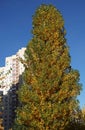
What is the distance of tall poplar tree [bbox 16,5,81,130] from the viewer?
25.1 metres

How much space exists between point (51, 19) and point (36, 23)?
4.86 ft

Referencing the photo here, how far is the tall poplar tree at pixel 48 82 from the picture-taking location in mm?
25109

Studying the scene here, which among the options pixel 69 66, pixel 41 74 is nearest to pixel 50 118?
pixel 41 74

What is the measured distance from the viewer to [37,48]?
1104 inches

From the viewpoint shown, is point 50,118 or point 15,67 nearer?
point 50,118

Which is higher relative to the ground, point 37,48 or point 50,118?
point 37,48

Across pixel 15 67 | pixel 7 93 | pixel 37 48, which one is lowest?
pixel 37 48

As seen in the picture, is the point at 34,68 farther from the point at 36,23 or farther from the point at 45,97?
the point at 36,23

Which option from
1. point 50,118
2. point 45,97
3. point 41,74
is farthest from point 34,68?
point 50,118

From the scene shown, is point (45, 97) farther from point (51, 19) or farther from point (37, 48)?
point (51, 19)

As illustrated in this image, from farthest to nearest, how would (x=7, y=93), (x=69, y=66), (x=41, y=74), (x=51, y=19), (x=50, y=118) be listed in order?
(x=7, y=93) < (x=51, y=19) < (x=69, y=66) < (x=41, y=74) < (x=50, y=118)

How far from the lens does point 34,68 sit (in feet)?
89.9

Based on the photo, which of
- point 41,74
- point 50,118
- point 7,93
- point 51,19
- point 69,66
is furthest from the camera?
point 7,93

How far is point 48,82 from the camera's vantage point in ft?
85.5
